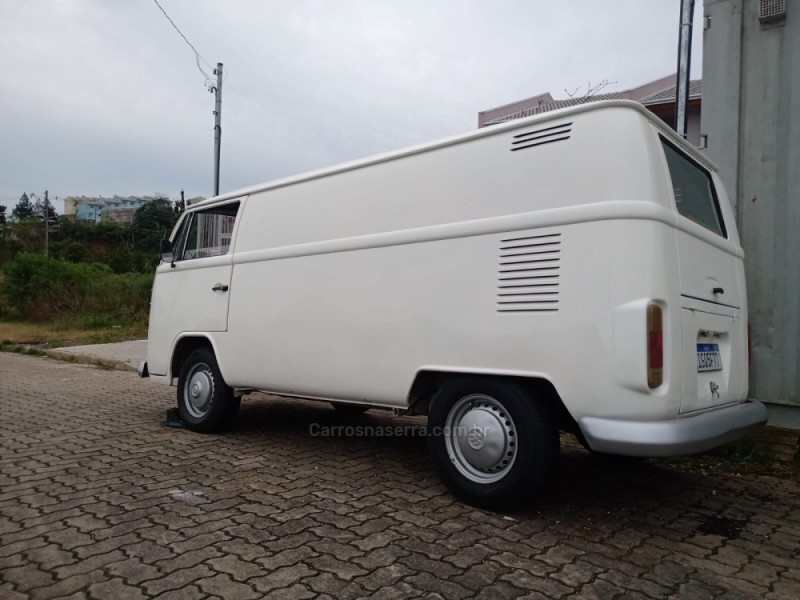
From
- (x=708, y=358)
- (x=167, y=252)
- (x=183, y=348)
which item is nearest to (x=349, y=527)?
(x=708, y=358)

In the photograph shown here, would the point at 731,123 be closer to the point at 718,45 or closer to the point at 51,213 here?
the point at 718,45

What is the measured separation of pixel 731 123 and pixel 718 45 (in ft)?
2.49

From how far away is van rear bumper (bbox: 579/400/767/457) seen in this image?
271 centimetres

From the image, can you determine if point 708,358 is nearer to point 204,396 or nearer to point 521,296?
point 521,296

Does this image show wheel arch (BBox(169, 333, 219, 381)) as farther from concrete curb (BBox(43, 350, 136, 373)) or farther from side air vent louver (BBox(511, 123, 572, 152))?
concrete curb (BBox(43, 350, 136, 373))

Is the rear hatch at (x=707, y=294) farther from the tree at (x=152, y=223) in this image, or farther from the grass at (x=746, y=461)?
the tree at (x=152, y=223)

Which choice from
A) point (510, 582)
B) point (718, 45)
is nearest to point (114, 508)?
point (510, 582)

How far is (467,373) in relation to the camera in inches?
135

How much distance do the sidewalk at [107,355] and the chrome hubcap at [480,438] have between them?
372 inches

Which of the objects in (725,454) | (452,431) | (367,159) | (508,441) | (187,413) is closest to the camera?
(508,441)

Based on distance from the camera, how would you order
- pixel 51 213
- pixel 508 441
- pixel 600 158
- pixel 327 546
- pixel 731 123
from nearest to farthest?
pixel 327 546
pixel 600 158
pixel 508 441
pixel 731 123
pixel 51 213

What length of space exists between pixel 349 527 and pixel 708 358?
89.1 inches

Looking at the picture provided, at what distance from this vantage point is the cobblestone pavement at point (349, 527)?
2.48m

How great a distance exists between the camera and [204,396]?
208 inches
